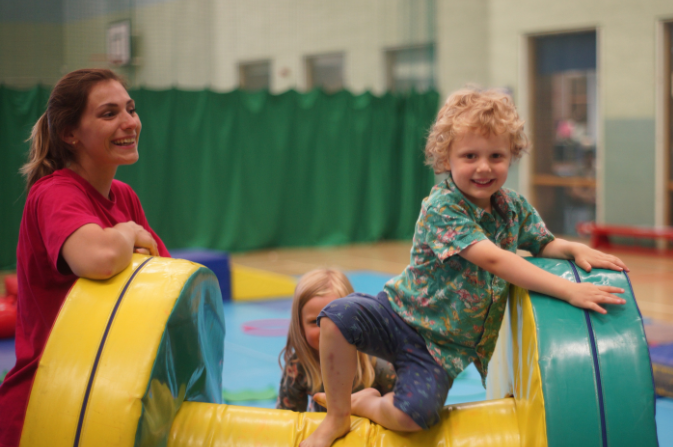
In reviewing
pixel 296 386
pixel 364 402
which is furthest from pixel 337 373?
pixel 296 386

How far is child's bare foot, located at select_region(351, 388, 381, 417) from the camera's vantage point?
1900mm

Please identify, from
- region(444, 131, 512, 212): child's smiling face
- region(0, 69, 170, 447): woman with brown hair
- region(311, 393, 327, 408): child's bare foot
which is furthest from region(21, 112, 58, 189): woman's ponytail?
region(444, 131, 512, 212): child's smiling face

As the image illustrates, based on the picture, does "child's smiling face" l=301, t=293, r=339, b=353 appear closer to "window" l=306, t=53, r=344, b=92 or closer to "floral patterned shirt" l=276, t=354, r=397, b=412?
"floral patterned shirt" l=276, t=354, r=397, b=412

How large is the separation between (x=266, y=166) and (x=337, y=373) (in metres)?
6.65

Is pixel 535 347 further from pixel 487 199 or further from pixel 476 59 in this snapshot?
pixel 476 59

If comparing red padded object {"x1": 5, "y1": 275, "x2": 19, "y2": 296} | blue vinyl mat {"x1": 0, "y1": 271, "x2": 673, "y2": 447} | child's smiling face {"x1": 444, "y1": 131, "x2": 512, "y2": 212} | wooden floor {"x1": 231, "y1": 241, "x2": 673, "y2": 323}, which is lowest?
blue vinyl mat {"x1": 0, "y1": 271, "x2": 673, "y2": 447}

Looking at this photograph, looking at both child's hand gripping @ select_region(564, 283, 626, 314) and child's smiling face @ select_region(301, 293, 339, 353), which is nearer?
child's hand gripping @ select_region(564, 283, 626, 314)

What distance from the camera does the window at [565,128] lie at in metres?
8.74

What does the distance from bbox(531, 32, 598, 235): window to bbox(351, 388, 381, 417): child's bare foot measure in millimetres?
7556

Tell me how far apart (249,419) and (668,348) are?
2.54 meters

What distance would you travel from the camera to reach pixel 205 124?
26.1 feet

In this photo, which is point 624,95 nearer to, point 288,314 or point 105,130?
point 288,314

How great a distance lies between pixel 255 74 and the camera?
28.9ft

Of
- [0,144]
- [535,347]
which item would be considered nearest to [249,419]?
[535,347]
